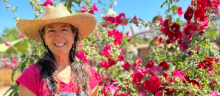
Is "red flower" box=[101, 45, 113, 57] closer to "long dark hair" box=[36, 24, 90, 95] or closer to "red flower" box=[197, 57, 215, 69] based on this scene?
"long dark hair" box=[36, 24, 90, 95]

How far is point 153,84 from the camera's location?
147 cm

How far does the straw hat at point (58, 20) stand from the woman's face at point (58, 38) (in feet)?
0.13

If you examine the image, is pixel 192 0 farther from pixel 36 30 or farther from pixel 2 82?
pixel 2 82

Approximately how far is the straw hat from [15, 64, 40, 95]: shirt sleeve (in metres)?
0.32

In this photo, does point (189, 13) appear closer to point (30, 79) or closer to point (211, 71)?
point (211, 71)

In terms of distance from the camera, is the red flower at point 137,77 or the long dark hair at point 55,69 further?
the red flower at point 137,77

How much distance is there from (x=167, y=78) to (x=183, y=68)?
53 cm

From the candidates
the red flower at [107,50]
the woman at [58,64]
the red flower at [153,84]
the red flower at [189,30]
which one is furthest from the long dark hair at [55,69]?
the red flower at [189,30]

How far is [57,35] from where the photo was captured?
4.49ft

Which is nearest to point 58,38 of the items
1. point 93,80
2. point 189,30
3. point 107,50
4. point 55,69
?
point 55,69

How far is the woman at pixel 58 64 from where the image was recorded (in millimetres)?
1308

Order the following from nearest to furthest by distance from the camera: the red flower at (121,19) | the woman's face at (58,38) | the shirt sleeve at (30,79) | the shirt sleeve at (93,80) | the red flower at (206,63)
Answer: the shirt sleeve at (30,79) < the woman's face at (58,38) < the shirt sleeve at (93,80) < the red flower at (206,63) < the red flower at (121,19)

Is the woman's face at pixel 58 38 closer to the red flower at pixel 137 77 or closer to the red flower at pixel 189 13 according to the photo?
the red flower at pixel 137 77

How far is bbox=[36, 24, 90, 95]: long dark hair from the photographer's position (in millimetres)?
1343
